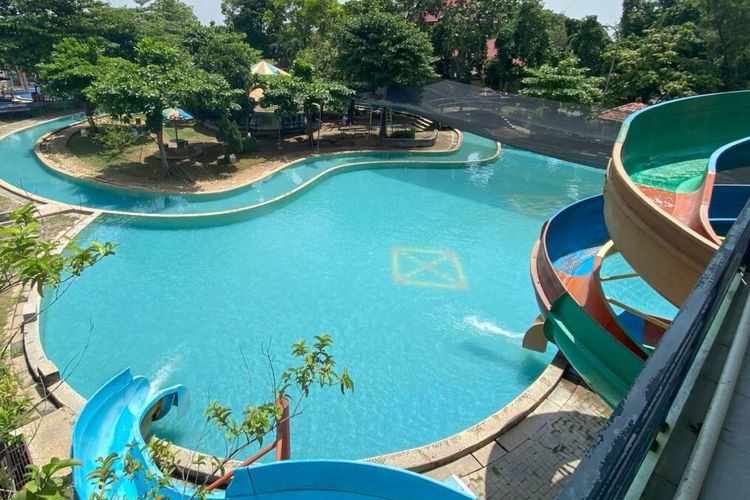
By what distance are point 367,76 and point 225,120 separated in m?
8.96

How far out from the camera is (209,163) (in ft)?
70.8

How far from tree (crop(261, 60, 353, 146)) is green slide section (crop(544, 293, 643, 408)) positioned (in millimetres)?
19053

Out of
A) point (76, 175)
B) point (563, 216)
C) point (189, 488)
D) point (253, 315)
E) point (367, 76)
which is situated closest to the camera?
point (189, 488)

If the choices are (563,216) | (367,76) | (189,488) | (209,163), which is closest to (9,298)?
(189,488)

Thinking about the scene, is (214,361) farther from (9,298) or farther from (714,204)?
(714,204)

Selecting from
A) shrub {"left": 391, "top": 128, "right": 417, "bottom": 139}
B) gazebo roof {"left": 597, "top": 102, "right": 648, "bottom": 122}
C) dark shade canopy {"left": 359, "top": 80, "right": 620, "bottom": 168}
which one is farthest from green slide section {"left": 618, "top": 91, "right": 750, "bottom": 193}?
shrub {"left": 391, "top": 128, "right": 417, "bottom": 139}

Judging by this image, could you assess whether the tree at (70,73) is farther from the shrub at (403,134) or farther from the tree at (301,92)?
the shrub at (403,134)

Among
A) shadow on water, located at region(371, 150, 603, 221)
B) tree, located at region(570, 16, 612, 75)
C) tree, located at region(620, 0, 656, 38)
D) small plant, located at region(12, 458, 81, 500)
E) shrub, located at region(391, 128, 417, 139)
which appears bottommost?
shadow on water, located at region(371, 150, 603, 221)

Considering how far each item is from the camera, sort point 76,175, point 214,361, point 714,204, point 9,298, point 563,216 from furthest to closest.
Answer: point 76,175
point 9,298
point 214,361
point 563,216
point 714,204

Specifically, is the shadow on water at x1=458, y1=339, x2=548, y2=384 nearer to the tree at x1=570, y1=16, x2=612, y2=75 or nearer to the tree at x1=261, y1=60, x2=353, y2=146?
the tree at x1=261, y1=60, x2=353, y2=146

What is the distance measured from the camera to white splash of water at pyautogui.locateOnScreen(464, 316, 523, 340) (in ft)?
38.9

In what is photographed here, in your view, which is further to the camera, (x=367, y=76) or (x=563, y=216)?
(x=367, y=76)

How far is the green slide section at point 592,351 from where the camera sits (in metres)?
5.44

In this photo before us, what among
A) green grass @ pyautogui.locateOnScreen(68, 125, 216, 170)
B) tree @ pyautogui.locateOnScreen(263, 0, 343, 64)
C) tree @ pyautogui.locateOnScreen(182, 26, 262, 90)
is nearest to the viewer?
green grass @ pyautogui.locateOnScreen(68, 125, 216, 170)
